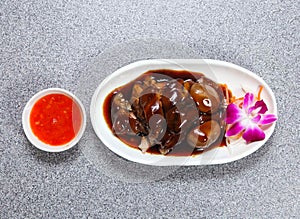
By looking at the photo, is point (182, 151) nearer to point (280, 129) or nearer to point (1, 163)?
point (280, 129)

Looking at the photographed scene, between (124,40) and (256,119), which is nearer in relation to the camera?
(256,119)

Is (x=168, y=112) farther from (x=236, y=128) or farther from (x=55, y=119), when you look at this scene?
(x=55, y=119)

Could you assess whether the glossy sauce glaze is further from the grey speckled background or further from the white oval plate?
the grey speckled background

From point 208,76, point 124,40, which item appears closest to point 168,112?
point 208,76

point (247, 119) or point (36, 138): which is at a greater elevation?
point (247, 119)

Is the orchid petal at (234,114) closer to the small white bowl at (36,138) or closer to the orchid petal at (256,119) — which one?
the orchid petal at (256,119)

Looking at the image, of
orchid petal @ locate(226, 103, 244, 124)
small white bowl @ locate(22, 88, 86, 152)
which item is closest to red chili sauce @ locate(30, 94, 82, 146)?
small white bowl @ locate(22, 88, 86, 152)

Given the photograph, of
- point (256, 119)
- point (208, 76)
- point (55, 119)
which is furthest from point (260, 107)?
point (55, 119)
